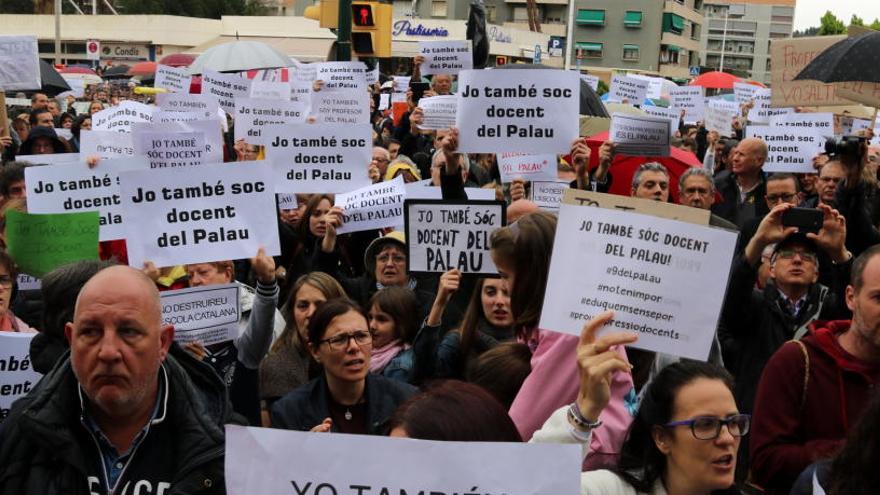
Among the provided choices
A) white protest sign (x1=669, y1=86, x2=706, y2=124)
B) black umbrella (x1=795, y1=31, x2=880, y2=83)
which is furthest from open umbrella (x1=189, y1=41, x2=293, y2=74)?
black umbrella (x1=795, y1=31, x2=880, y2=83)

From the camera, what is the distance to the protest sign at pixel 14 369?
4.57 metres

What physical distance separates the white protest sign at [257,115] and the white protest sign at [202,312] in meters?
5.30

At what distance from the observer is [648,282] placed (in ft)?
11.4

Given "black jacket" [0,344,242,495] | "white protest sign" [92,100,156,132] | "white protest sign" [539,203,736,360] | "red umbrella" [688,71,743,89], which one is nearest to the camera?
"black jacket" [0,344,242,495]

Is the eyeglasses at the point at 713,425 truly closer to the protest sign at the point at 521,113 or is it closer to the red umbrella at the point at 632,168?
the protest sign at the point at 521,113

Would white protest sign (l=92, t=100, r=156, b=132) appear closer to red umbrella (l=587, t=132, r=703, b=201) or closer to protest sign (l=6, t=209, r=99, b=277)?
red umbrella (l=587, t=132, r=703, b=201)

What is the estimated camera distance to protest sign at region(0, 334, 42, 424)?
15.0ft

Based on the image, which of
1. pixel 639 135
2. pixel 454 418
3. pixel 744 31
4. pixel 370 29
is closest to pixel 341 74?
pixel 370 29

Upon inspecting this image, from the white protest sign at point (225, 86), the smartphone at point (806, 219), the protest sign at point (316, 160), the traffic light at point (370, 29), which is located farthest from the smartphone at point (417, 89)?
the smartphone at point (806, 219)

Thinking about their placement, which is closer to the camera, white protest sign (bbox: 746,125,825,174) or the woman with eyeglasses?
the woman with eyeglasses

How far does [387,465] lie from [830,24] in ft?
289

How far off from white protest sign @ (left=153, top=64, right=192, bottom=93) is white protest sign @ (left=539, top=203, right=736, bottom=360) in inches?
422

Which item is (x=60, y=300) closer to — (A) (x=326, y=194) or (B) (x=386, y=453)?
(B) (x=386, y=453)

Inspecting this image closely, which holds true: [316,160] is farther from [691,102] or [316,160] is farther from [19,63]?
[691,102]
